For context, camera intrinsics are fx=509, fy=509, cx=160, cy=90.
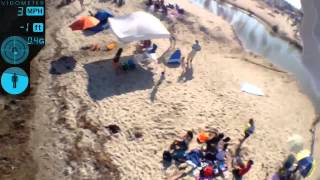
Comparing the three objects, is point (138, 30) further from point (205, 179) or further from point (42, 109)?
point (205, 179)

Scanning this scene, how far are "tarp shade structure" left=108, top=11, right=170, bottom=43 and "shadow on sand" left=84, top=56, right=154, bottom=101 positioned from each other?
1.34 m

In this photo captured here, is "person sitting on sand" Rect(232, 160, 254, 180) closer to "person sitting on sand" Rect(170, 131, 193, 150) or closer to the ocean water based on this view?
"person sitting on sand" Rect(170, 131, 193, 150)

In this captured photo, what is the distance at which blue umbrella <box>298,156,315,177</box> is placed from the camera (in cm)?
1658

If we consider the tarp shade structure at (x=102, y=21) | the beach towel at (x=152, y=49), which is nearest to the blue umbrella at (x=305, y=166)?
the beach towel at (x=152, y=49)

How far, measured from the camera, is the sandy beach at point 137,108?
1638cm

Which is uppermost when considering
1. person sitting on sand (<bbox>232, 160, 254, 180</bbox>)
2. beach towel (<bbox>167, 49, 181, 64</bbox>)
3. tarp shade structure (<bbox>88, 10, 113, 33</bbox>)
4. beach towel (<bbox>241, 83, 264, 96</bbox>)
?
tarp shade structure (<bbox>88, 10, 113, 33</bbox>)

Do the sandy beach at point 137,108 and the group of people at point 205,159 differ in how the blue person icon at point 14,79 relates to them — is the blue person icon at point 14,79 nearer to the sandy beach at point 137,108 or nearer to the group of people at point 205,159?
the sandy beach at point 137,108

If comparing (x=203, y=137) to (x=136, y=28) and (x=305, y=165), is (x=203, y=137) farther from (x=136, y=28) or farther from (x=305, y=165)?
(x=136, y=28)

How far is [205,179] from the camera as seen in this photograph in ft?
52.1

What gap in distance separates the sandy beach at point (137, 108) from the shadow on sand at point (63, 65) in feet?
0.13

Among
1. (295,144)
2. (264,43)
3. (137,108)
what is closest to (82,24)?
(137,108)

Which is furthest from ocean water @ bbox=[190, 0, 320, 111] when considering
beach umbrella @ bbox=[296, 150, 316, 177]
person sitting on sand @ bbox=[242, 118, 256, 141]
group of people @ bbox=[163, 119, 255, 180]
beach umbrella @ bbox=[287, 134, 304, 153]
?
group of people @ bbox=[163, 119, 255, 180]

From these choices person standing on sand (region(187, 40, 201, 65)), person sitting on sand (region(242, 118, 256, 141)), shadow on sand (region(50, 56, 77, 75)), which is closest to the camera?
person sitting on sand (region(242, 118, 256, 141))

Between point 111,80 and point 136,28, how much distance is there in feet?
8.07
